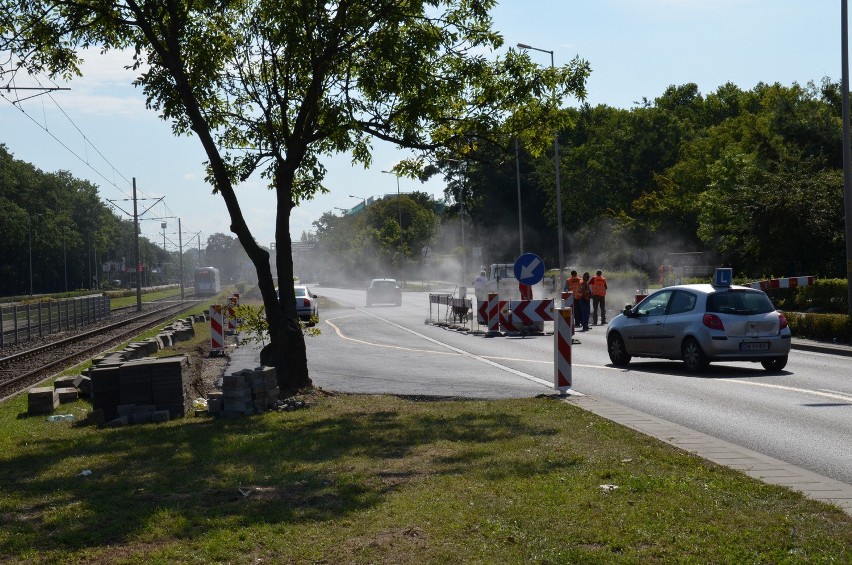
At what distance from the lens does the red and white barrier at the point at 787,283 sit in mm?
28531

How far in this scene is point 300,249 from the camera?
164750 mm

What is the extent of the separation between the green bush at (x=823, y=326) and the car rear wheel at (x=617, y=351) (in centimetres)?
611

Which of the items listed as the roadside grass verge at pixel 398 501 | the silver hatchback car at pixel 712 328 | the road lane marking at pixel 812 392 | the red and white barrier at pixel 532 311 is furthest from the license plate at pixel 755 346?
the red and white barrier at pixel 532 311

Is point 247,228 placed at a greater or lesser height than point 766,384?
greater

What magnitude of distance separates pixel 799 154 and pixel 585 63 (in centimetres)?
2928

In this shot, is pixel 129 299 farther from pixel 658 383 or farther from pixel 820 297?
pixel 658 383

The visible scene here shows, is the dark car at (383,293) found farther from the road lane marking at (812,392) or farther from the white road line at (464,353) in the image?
the road lane marking at (812,392)

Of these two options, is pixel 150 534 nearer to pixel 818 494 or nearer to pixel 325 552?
pixel 325 552

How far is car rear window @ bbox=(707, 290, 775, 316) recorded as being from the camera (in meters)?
17.8

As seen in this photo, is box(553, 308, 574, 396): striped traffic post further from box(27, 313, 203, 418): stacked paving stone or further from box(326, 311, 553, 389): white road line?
box(27, 313, 203, 418): stacked paving stone

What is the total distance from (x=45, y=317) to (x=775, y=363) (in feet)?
92.2

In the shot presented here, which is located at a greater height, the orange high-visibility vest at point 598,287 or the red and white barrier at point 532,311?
the orange high-visibility vest at point 598,287

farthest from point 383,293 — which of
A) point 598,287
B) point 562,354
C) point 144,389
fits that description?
point 144,389

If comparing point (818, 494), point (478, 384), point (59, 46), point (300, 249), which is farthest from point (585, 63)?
point (300, 249)
